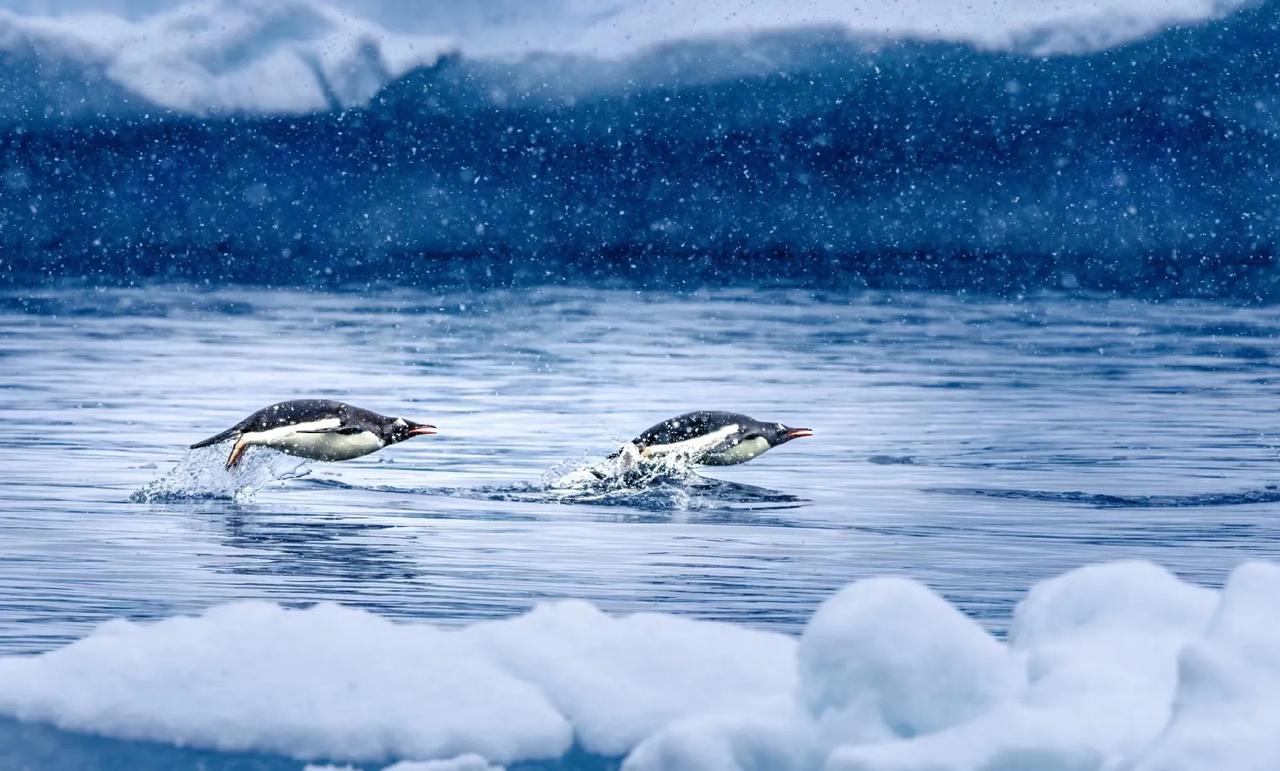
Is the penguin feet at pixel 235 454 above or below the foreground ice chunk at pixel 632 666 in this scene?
below

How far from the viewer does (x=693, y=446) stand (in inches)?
758

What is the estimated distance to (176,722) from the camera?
28.1 ft

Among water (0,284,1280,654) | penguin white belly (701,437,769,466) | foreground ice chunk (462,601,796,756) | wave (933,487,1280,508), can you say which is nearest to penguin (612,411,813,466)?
penguin white belly (701,437,769,466)

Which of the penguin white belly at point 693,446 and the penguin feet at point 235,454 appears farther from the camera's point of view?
the penguin white belly at point 693,446

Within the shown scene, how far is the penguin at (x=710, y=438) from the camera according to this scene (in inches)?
744

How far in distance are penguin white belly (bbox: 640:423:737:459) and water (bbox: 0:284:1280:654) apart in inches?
13.3

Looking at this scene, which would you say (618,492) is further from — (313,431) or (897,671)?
(897,671)

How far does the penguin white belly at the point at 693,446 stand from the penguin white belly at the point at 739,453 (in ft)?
0.38

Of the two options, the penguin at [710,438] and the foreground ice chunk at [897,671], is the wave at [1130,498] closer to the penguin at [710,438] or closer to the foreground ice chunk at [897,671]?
the penguin at [710,438]

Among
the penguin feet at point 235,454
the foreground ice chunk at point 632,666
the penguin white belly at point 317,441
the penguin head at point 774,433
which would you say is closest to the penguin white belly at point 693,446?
the penguin head at point 774,433

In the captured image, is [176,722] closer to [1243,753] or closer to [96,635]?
[96,635]

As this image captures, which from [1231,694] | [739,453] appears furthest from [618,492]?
[1231,694]

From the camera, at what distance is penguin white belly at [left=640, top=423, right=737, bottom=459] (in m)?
18.8

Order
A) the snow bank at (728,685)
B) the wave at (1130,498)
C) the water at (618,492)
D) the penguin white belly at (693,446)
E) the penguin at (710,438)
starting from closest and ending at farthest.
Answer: the snow bank at (728,685)
the water at (618,492)
the wave at (1130,498)
the penguin white belly at (693,446)
the penguin at (710,438)
